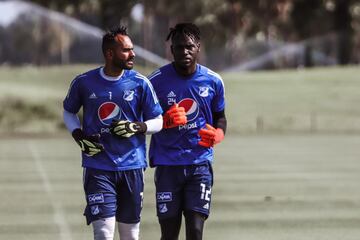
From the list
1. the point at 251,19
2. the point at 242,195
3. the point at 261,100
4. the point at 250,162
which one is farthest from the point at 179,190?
the point at 251,19

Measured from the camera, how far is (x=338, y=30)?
210ft

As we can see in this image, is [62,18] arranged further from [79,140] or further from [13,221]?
[79,140]

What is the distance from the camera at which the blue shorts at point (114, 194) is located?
8031 mm

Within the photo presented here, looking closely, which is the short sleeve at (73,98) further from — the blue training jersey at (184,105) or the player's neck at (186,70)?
the player's neck at (186,70)

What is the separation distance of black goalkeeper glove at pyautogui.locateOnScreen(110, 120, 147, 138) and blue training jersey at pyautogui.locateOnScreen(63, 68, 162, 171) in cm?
12

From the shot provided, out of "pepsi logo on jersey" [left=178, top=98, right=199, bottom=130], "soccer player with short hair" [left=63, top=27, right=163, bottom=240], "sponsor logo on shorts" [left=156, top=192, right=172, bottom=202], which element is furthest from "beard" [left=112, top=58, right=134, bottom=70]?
"sponsor logo on shorts" [left=156, top=192, right=172, bottom=202]

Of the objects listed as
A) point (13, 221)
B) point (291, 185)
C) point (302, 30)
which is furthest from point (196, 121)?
point (302, 30)

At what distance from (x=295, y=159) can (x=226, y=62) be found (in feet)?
199

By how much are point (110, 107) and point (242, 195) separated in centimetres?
792

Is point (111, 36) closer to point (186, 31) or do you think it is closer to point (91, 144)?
point (186, 31)

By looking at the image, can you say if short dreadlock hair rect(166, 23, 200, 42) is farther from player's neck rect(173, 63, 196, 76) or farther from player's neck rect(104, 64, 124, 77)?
player's neck rect(104, 64, 124, 77)

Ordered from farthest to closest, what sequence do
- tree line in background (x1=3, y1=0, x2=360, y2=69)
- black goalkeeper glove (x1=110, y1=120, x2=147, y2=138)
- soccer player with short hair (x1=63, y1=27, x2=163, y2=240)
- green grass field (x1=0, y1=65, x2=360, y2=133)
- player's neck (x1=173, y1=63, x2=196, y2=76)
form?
tree line in background (x1=3, y1=0, x2=360, y2=69), green grass field (x1=0, y1=65, x2=360, y2=133), player's neck (x1=173, y1=63, x2=196, y2=76), soccer player with short hair (x1=63, y1=27, x2=163, y2=240), black goalkeeper glove (x1=110, y1=120, x2=147, y2=138)

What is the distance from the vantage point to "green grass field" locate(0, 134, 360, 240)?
11.9 metres

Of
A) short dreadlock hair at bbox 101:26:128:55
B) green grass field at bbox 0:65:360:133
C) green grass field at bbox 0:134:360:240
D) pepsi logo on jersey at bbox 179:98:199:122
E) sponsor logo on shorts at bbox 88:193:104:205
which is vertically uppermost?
short dreadlock hair at bbox 101:26:128:55
